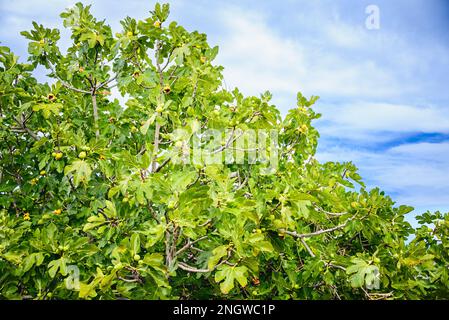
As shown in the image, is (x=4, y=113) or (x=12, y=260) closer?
(x=12, y=260)

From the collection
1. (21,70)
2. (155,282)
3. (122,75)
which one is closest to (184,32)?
(122,75)

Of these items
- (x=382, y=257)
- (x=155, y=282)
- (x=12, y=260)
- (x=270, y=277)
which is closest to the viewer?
(x=155, y=282)

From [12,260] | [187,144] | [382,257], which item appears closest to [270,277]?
[382,257]

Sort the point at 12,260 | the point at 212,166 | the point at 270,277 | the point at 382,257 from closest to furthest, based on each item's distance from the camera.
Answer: the point at 212,166 < the point at 12,260 < the point at 382,257 < the point at 270,277

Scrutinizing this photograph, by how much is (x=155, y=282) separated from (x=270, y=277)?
6.02ft

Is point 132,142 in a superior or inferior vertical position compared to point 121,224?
superior

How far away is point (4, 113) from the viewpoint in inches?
174

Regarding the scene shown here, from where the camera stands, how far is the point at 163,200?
292cm

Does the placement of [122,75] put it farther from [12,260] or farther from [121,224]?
[12,260]

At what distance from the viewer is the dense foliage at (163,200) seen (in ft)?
9.83

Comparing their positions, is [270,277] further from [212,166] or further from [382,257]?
[212,166]

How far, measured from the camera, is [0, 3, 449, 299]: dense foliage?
3.00 metres
